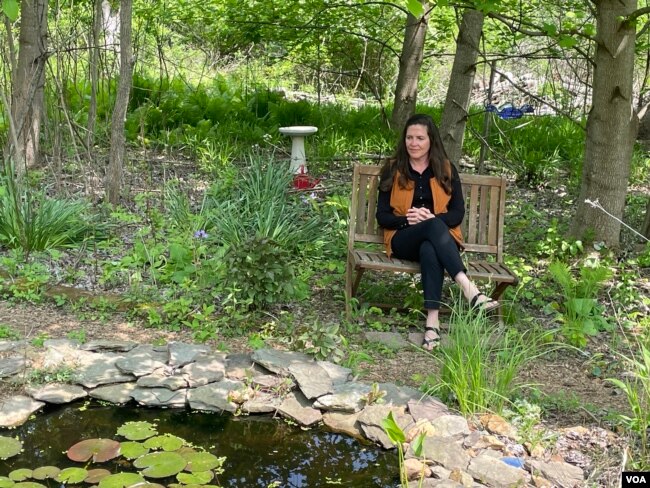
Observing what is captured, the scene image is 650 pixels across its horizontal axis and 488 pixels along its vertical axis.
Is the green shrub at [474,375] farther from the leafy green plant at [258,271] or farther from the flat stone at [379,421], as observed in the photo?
the leafy green plant at [258,271]

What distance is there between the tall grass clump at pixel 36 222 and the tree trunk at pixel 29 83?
72cm

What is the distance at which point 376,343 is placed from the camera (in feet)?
15.0

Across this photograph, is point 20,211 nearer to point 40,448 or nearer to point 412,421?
point 40,448

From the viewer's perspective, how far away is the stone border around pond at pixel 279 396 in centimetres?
333

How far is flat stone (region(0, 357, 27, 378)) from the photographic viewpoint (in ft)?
13.0

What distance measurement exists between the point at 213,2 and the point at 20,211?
4226mm

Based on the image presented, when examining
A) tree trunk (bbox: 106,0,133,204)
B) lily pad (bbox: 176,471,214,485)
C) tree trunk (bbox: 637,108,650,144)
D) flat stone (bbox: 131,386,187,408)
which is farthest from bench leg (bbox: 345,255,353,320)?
tree trunk (bbox: 637,108,650,144)

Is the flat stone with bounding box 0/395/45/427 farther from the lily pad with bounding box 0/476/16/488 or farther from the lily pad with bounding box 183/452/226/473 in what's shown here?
the lily pad with bounding box 183/452/226/473

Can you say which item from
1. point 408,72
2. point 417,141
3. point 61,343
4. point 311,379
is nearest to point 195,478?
point 311,379

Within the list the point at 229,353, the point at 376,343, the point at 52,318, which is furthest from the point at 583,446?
the point at 52,318

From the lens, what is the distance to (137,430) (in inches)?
144

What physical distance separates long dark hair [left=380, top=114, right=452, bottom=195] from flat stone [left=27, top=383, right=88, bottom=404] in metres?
2.23

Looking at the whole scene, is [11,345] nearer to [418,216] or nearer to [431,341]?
[431,341]

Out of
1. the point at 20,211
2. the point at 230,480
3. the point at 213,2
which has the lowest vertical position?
the point at 230,480
